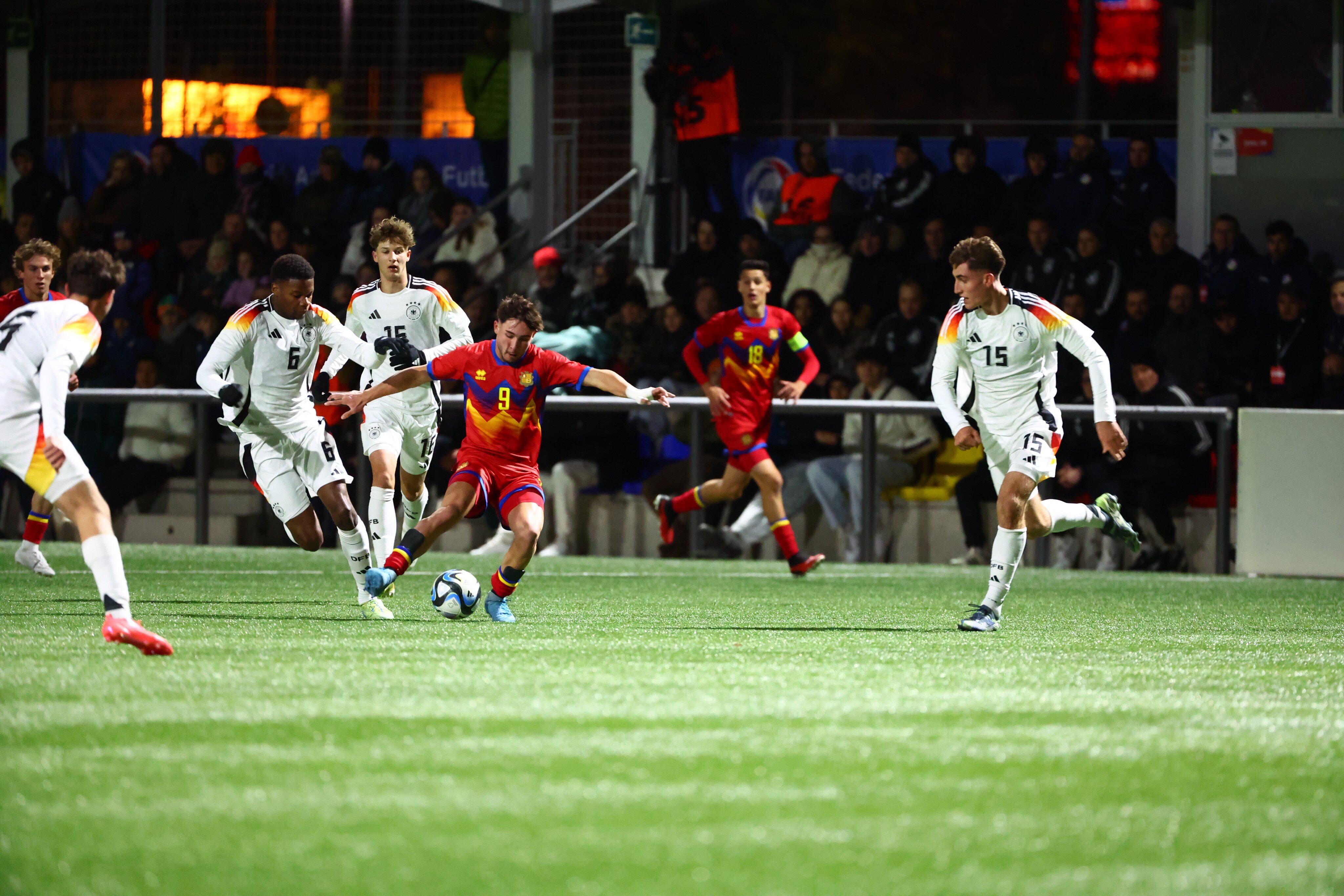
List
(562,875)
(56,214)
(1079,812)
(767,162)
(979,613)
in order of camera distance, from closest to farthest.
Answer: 1. (562,875)
2. (1079,812)
3. (979,613)
4. (767,162)
5. (56,214)

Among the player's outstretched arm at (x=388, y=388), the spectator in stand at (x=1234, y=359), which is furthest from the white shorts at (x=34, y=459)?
the spectator in stand at (x=1234, y=359)

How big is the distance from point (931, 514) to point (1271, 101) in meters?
5.42

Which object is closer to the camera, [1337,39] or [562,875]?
[562,875]

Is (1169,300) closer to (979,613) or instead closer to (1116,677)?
(979,613)

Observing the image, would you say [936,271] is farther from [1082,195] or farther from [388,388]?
[388,388]

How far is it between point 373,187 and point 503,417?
888 centimetres

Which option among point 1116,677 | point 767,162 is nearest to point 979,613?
point 1116,677

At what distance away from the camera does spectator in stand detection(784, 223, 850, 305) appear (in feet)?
49.6

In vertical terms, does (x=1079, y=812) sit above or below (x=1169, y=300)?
below

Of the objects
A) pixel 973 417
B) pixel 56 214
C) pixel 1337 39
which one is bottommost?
pixel 973 417

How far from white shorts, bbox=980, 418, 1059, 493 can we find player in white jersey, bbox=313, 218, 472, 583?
113 inches

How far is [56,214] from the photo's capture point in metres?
18.0

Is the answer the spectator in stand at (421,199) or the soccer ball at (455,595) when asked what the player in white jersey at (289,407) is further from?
the spectator in stand at (421,199)

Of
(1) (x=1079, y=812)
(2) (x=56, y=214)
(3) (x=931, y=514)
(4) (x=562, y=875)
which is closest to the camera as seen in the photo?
(4) (x=562, y=875)
